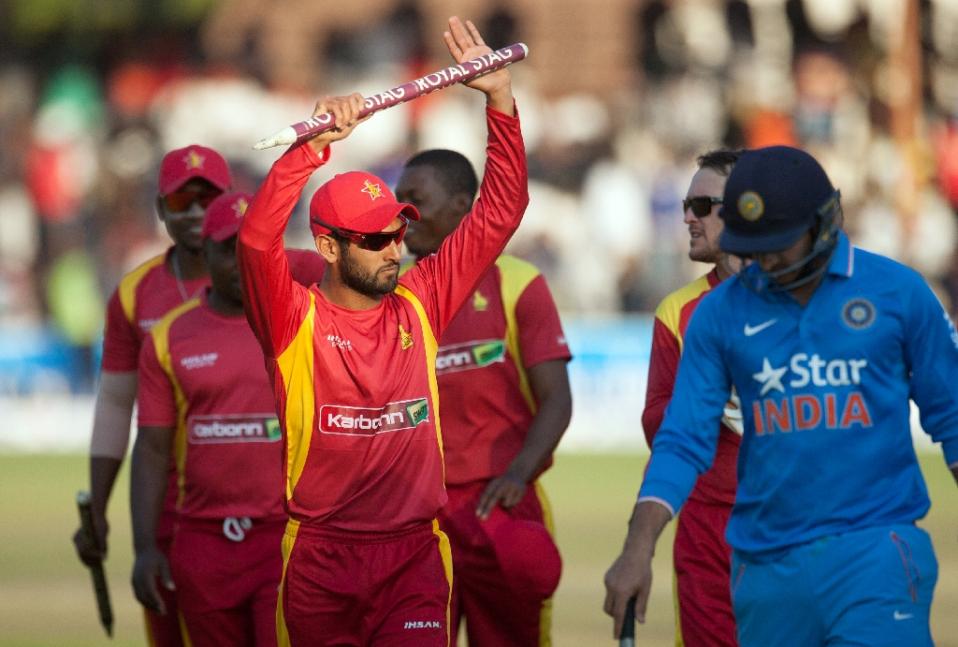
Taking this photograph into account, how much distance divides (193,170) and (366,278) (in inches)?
101

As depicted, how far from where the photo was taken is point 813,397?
5402mm

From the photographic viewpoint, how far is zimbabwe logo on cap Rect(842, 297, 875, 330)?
540 centimetres

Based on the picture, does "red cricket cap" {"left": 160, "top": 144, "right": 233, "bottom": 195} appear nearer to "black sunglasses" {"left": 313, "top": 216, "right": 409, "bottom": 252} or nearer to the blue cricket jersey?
"black sunglasses" {"left": 313, "top": 216, "right": 409, "bottom": 252}

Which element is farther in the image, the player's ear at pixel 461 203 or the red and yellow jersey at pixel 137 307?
the red and yellow jersey at pixel 137 307

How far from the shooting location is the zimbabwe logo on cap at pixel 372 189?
6.54 metres

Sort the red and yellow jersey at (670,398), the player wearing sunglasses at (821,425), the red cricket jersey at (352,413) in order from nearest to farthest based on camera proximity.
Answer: the player wearing sunglasses at (821,425) → the red cricket jersey at (352,413) → the red and yellow jersey at (670,398)

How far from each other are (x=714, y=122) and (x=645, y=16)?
3713 mm

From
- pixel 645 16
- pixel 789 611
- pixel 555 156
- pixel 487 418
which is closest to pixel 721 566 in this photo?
pixel 487 418

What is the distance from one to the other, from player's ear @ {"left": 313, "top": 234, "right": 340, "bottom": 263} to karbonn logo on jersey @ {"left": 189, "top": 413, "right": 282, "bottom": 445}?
1.51 metres

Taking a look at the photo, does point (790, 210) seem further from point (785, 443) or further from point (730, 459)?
point (730, 459)

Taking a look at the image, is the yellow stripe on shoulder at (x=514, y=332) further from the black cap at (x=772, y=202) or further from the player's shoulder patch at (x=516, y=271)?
the black cap at (x=772, y=202)

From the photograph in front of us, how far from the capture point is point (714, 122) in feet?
80.2

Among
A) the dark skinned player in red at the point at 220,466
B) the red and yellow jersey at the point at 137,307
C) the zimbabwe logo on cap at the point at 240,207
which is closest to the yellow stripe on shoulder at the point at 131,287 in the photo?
the red and yellow jersey at the point at 137,307

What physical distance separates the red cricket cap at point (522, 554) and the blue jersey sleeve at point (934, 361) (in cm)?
299
